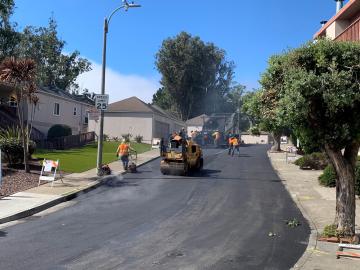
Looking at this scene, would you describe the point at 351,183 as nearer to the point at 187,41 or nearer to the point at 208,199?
the point at 208,199

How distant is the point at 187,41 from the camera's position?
3172 inches

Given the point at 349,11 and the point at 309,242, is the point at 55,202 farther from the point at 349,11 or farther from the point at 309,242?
the point at 349,11

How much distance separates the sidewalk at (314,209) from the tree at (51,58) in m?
49.6

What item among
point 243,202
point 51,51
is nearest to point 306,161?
point 243,202

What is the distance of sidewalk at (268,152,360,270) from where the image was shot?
966cm

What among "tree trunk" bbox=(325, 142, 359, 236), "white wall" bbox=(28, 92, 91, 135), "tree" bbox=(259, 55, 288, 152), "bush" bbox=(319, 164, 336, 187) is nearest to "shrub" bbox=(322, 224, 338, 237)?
"tree trunk" bbox=(325, 142, 359, 236)

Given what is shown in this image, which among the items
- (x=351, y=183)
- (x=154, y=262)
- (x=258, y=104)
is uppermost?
(x=258, y=104)

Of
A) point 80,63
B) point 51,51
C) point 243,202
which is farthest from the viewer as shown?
point 80,63

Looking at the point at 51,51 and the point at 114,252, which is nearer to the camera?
the point at 114,252

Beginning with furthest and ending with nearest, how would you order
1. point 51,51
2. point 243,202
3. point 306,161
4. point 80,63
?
point 80,63
point 51,51
point 306,161
point 243,202

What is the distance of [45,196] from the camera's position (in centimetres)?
1755

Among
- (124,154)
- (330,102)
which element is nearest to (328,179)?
(124,154)

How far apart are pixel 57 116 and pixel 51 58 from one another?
2915cm

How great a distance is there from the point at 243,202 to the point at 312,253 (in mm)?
7120
